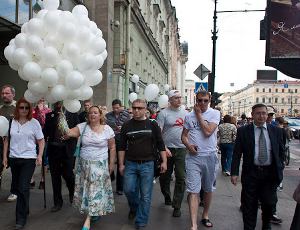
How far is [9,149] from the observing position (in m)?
5.50

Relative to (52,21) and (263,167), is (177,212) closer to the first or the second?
(263,167)

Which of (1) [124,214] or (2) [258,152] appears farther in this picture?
(1) [124,214]

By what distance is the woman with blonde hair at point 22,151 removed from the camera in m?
5.30

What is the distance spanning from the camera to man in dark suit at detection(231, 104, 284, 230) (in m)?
4.83

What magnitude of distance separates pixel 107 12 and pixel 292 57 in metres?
8.86

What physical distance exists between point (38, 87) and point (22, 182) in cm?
128

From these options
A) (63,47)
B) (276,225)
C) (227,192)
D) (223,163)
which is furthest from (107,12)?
(276,225)

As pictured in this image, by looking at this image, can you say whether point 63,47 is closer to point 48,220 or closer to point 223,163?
point 48,220

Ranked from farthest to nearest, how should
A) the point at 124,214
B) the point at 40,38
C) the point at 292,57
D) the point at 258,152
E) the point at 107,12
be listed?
the point at 292,57 → the point at 107,12 → the point at 124,214 → the point at 40,38 → the point at 258,152

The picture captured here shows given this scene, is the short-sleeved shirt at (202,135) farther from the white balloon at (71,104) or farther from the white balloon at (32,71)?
the white balloon at (32,71)

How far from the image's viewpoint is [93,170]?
5.29 metres

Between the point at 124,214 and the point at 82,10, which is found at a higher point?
the point at 82,10

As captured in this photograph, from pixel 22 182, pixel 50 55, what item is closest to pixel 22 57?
pixel 50 55

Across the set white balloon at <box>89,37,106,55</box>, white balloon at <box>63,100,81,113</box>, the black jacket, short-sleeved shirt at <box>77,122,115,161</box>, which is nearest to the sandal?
the black jacket
